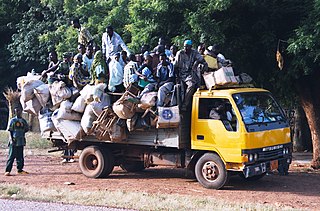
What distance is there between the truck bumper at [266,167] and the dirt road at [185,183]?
400mm

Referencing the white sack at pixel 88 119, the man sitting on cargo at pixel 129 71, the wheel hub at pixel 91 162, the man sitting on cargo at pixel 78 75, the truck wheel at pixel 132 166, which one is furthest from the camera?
the truck wheel at pixel 132 166

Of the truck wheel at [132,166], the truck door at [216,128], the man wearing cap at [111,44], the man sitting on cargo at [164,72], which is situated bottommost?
the truck wheel at [132,166]

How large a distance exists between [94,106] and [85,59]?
150 centimetres

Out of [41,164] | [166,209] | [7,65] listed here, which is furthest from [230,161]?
[7,65]

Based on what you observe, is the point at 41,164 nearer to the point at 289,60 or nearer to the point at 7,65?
the point at 289,60

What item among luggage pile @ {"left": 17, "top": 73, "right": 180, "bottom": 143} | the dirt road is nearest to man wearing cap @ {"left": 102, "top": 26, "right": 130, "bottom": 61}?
luggage pile @ {"left": 17, "top": 73, "right": 180, "bottom": 143}

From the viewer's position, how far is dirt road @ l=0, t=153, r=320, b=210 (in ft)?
35.0

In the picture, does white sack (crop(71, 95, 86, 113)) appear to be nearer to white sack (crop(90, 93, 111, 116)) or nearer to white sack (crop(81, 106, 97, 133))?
white sack (crop(81, 106, 97, 133))

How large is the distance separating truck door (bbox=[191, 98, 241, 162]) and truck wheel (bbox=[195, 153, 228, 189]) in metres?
0.20

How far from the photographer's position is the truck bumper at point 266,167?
1086 centimetres

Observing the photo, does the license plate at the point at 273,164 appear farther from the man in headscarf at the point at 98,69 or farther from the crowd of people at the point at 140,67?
the man in headscarf at the point at 98,69

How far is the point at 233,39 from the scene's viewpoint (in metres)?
14.0

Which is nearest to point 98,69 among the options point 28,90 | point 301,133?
point 28,90

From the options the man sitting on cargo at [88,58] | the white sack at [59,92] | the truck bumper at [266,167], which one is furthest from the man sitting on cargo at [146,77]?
the truck bumper at [266,167]
